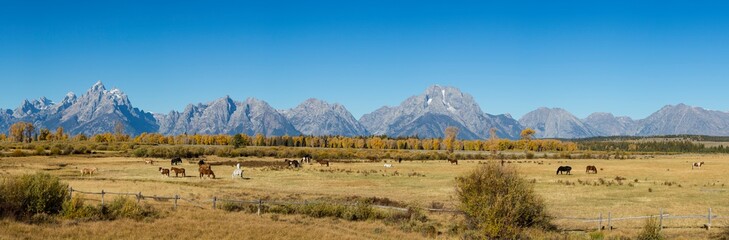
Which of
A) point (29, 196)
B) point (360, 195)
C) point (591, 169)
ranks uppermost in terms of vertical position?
point (591, 169)

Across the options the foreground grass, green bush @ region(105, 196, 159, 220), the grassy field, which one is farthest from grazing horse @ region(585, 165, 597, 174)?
green bush @ region(105, 196, 159, 220)

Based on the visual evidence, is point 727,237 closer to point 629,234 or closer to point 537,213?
point 629,234

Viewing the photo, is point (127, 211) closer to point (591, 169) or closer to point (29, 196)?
point (29, 196)

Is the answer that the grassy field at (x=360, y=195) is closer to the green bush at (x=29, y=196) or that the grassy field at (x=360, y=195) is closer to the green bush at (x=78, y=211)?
the green bush at (x=78, y=211)

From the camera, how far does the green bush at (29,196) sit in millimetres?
26875

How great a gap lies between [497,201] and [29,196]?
22.5 metres

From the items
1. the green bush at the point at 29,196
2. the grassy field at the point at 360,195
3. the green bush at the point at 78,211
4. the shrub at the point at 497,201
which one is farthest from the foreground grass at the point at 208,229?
the shrub at the point at 497,201

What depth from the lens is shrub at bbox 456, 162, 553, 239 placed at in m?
23.8

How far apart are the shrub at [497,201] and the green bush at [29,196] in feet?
67.5

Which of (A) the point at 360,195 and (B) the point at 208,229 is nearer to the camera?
(B) the point at 208,229

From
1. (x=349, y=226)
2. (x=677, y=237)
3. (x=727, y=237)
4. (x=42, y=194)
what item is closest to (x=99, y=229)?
(x=42, y=194)

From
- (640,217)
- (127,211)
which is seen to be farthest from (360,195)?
(640,217)

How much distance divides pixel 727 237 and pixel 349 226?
17.4 meters

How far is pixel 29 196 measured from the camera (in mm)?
27562
